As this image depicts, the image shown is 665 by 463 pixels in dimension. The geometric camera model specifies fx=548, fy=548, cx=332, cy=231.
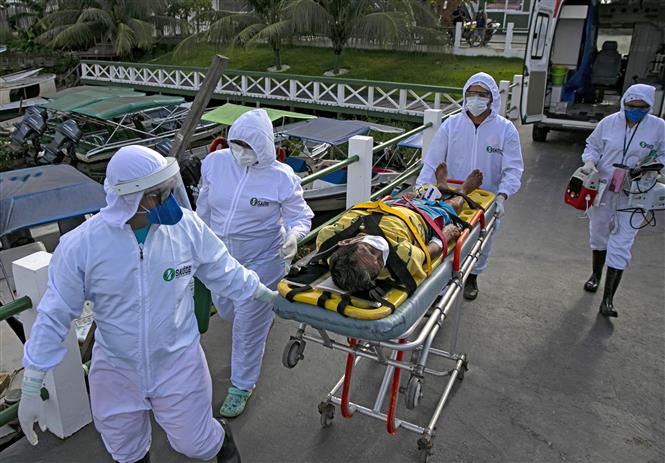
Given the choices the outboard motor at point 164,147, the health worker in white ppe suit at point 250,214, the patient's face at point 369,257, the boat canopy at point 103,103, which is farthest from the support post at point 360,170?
the boat canopy at point 103,103

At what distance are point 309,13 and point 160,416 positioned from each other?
57.9 ft

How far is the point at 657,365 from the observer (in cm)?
395

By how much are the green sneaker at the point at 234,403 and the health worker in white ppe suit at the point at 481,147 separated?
2.30 meters

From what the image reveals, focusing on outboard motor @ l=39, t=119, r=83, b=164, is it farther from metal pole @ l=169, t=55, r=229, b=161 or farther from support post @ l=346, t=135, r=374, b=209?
support post @ l=346, t=135, r=374, b=209

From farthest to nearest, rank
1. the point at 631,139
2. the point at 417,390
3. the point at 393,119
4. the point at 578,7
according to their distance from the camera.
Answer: the point at 393,119
the point at 578,7
the point at 631,139
the point at 417,390

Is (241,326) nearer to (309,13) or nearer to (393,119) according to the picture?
(393,119)

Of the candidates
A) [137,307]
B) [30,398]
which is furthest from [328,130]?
[30,398]

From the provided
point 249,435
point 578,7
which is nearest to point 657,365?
point 249,435

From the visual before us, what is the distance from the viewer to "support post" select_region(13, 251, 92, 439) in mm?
2857

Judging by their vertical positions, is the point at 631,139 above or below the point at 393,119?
above

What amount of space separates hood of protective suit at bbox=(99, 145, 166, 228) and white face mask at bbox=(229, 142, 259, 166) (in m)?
0.99

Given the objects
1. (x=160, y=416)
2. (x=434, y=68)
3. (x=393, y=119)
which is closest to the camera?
(x=160, y=416)

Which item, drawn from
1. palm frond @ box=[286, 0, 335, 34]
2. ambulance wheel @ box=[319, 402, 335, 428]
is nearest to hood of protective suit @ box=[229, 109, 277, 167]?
ambulance wheel @ box=[319, 402, 335, 428]

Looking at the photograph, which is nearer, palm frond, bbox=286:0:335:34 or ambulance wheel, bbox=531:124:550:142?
ambulance wheel, bbox=531:124:550:142
